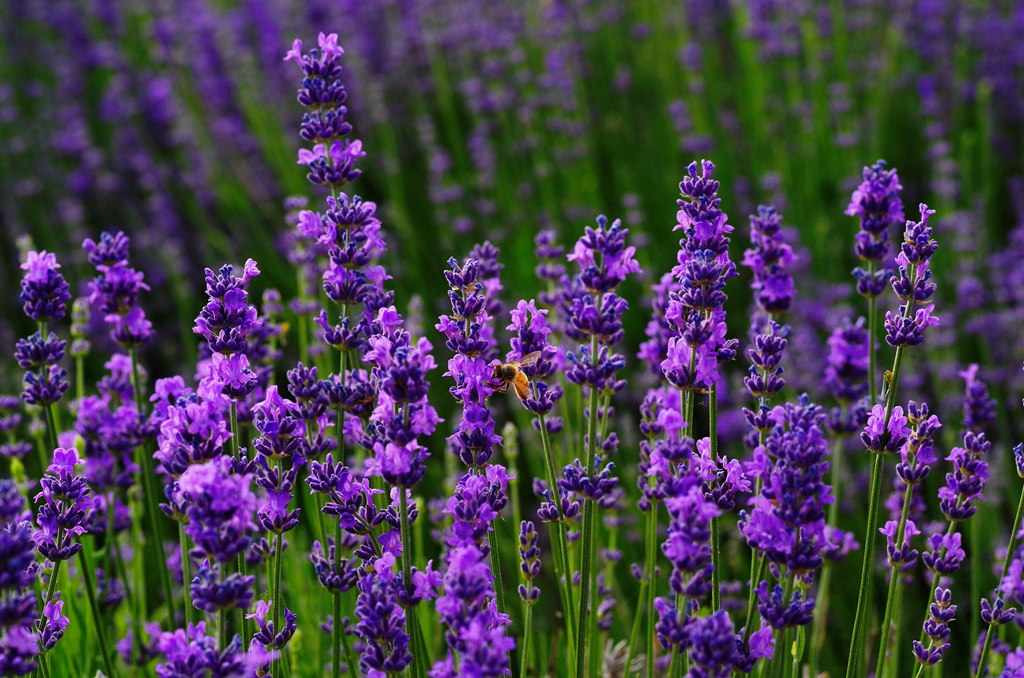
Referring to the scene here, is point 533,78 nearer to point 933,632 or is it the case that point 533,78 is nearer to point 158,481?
point 158,481

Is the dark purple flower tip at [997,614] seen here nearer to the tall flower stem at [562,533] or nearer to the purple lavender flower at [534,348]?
the tall flower stem at [562,533]

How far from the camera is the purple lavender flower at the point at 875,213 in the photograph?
1.92 metres

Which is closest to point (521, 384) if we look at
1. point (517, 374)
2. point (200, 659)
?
point (517, 374)

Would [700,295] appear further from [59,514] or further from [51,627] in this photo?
[51,627]

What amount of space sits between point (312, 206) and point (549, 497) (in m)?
3.87

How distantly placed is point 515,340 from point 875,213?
753mm

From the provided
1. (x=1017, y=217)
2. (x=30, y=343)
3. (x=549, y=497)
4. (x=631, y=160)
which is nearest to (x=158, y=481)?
(x=30, y=343)

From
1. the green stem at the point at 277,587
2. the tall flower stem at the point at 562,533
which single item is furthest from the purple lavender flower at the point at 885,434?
the green stem at the point at 277,587

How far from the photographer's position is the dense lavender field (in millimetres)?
1605

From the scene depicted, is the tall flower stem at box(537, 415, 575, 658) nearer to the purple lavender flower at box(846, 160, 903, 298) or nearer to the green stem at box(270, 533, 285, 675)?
the green stem at box(270, 533, 285, 675)

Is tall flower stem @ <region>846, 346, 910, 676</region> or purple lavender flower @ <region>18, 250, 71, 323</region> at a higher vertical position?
purple lavender flower @ <region>18, 250, 71, 323</region>

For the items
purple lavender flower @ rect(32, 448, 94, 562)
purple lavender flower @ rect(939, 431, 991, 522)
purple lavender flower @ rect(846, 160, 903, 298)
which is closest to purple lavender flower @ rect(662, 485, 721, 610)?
purple lavender flower @ rect(939, 431, 991, 522)

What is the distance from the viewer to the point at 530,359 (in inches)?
68.5

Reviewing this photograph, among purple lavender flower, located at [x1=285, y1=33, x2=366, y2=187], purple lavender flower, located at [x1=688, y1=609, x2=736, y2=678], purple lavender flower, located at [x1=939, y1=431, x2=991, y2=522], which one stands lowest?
purple lavender flower, located at [x1=688, y1=609, x2=736, y2=678]
